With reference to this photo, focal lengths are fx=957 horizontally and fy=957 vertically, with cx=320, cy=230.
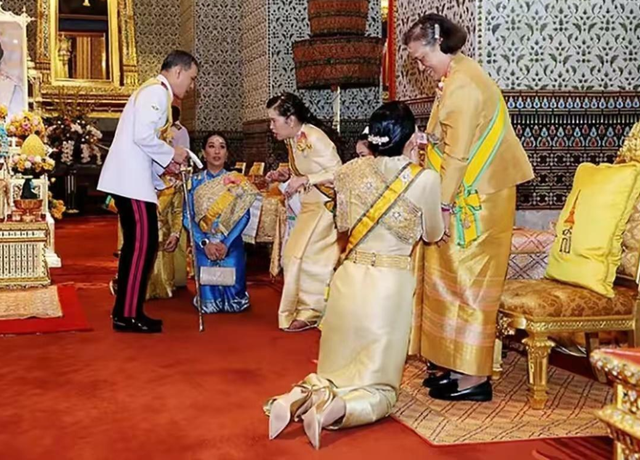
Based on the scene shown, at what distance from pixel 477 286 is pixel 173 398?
4.54 feet

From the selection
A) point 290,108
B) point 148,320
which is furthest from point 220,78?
point 148,320

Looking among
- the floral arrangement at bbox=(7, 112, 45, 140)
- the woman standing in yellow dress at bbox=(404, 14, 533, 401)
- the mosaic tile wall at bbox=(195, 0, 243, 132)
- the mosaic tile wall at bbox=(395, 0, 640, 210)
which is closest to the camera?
the woman standing in yellow dress at bbox=(404, 14, 533, 401)

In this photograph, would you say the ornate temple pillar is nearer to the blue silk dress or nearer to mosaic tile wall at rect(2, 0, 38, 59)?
the blue silk dress

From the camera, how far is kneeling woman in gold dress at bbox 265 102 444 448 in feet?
11.8

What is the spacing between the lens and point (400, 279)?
366cm

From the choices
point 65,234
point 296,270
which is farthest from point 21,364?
point 65,234

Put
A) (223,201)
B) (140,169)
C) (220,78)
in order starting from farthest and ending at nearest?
1. (220,78)
2. (223,201)
3. (140,169)

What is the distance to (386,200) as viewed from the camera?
11.8 feet

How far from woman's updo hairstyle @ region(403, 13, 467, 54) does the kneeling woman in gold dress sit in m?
0.45

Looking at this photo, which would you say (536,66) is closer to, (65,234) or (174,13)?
(65,234)

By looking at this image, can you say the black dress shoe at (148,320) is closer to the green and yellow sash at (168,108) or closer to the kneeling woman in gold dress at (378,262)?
the green and yellow sash at (168,108)

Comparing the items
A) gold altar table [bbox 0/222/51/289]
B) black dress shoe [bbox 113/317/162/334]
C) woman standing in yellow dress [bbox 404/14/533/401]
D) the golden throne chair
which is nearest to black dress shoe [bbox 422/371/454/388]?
woman standing in yellow dress [bbox 404/14/533/401]

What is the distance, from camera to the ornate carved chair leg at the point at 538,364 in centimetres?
390

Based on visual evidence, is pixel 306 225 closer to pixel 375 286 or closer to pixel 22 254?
pixel 375 286
